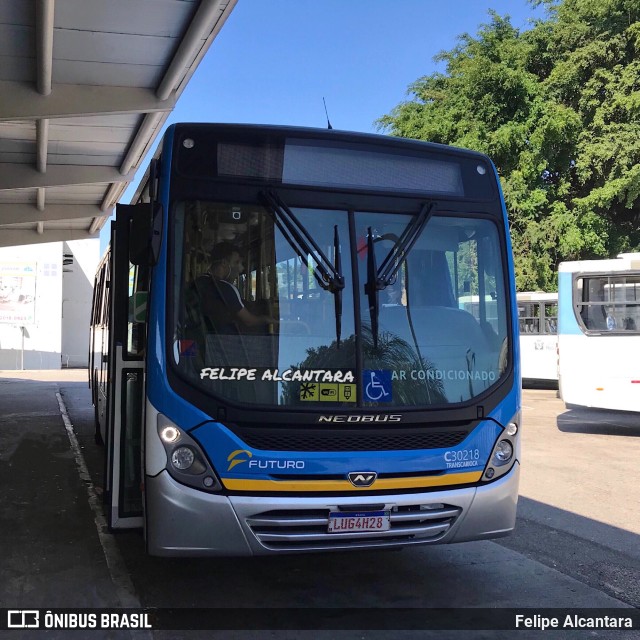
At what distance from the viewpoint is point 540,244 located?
22.0 metres

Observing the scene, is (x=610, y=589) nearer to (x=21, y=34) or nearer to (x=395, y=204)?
(x=395, y=204)

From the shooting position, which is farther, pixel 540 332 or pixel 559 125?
pixel 559 125

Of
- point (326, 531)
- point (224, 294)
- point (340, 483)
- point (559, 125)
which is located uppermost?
point (559, 125)

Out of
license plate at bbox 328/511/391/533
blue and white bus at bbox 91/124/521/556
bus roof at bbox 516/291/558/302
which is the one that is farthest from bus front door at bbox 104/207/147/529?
bus roof at bbox 516/291/558/302

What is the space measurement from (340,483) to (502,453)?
3.92 feet

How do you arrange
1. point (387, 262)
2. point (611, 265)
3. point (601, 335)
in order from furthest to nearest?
point (611, 265) → point (601, 335) → point (387, 262)

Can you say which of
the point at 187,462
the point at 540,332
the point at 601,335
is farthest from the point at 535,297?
the point at 187,462

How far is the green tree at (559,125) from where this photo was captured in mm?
21125

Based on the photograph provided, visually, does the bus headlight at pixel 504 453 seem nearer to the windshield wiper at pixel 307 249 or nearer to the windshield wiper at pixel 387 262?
the windshield wiper at pixel 387 262

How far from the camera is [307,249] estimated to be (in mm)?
4410

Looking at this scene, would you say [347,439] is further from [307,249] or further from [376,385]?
[307,249]

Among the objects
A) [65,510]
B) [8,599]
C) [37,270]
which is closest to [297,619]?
[8,599]

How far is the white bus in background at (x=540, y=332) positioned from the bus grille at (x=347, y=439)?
53.7 feet

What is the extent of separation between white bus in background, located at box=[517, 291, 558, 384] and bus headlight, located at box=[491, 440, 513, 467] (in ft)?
52.4
